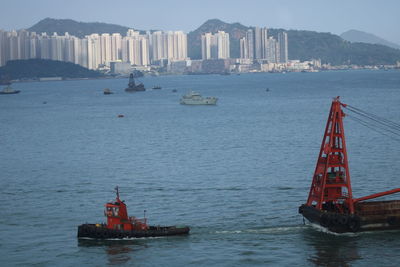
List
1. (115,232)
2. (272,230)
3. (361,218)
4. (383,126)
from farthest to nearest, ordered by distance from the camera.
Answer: (383,126)
(272,230)
(361,218)
(115,232)

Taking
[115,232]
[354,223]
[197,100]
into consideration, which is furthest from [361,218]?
[197,100]

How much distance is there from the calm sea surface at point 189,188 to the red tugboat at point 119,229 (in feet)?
1.19

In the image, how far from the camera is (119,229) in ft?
111

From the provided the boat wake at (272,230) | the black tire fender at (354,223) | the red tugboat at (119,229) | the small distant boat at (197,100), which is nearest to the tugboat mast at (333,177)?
the black tire fender at (354,223)

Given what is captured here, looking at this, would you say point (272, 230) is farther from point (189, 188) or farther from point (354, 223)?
point (189, 188)

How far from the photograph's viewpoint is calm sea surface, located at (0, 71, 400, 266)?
106 ft

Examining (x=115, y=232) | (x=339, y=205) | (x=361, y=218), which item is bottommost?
(x=115, y=232)

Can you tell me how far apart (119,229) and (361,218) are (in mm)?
10971

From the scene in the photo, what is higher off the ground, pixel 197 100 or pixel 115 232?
pixel 197 100

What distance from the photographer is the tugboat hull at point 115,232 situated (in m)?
33.7

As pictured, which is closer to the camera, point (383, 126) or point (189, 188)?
point (189, 188)

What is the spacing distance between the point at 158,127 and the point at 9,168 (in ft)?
111

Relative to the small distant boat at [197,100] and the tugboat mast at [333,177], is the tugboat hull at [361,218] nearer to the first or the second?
the tugboat mast at [333,177]

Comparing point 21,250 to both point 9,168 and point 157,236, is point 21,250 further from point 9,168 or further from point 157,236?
point 9,168
